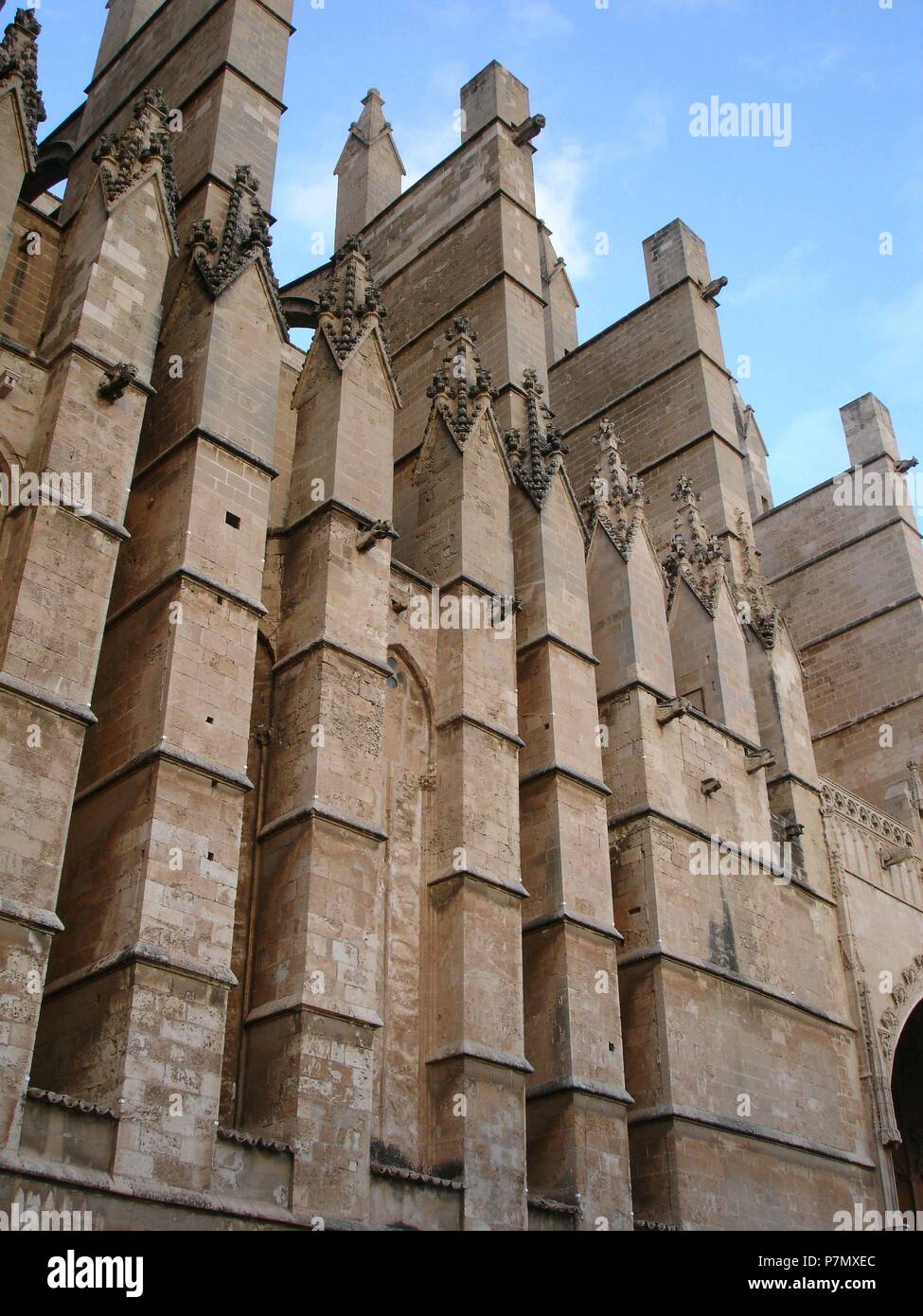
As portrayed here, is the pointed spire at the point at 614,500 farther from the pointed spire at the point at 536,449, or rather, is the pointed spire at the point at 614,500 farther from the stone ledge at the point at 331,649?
the stone ledge at the point at 331,649

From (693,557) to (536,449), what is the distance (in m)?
3.12

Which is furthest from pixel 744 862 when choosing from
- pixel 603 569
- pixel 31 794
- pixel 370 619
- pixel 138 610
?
pixel 31 794

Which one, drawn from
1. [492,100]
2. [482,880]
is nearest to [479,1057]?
[482,880]

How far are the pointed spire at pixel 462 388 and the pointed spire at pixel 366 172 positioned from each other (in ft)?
23.3

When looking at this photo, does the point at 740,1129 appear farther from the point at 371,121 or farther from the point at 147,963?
the point at 371,121

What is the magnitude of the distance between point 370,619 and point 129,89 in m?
8.53

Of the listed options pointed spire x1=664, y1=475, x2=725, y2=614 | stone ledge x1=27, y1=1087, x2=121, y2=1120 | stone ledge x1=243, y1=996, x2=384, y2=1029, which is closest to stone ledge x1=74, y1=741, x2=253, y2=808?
stone ledge x1=243, y1=996, x2=384, y2=1029

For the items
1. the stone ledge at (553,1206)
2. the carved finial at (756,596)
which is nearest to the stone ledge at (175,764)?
the stone ledge at (553,1206)

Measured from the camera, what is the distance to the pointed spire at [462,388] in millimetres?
14883

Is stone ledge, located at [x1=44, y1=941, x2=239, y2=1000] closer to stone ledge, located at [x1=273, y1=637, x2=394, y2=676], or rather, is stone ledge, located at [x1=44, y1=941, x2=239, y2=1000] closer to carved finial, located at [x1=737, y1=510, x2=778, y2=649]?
stone ledge, located at [x1=273, y1=637, x2=394, y2=676]

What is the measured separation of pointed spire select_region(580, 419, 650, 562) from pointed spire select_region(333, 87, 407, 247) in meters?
6.93

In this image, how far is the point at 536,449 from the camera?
52.0 feet

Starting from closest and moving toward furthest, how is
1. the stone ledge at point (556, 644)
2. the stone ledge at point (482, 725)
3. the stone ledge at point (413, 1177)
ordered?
the stone ledge at point (413, 1177), the stone ledge at point (482, 725), the stone ledge at point (556, 644)
